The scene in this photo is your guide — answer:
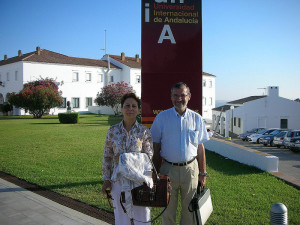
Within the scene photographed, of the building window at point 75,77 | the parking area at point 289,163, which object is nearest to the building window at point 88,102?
the building window at point 75,77

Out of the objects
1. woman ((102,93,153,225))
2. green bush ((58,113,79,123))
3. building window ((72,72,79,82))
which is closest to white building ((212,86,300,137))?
green bush ((58,113,79,123))

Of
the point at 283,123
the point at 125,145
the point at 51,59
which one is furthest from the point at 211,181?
the point at 51,59

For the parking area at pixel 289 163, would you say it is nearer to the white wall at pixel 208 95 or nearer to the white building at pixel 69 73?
the white building at pixel 69 73

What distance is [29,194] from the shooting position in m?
5.95

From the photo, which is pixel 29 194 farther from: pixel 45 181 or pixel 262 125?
pixel 262 125

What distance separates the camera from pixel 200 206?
3.47 m

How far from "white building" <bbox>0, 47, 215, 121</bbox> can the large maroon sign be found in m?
36.5

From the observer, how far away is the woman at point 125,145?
126 inches

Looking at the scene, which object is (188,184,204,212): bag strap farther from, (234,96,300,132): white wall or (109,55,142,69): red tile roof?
(109,55,142,69): red tile roof

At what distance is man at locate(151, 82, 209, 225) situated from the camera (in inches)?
140

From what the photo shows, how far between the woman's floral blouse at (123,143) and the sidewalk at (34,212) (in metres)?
1.65

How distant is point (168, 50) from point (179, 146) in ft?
9.65

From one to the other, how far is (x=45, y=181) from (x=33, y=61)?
36.3m

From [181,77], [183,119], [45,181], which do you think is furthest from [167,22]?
[45,181]
